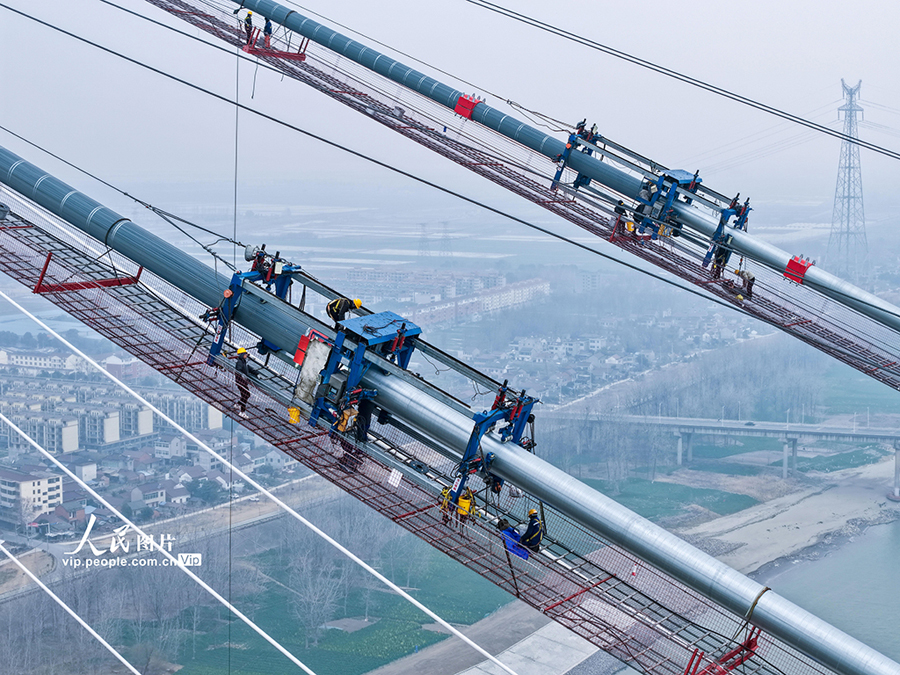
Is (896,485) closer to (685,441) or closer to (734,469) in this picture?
(734,469)

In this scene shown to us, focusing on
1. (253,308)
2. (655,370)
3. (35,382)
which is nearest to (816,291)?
(253,308)

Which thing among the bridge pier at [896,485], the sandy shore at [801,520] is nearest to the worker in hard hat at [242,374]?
the sandy shore at [801,520]

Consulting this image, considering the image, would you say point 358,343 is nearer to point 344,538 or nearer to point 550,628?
point 550,628

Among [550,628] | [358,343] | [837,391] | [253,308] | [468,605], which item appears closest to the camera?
[358,343]

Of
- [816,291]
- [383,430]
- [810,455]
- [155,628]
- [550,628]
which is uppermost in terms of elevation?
[816,291]

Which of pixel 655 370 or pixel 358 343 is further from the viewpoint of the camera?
pixel 655 370

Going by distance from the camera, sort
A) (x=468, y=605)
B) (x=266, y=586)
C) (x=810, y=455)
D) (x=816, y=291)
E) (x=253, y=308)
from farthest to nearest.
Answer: (x=810, y=455)
(x=266, y=586)
(x=468, y=605)
(x=816, y=291)
(x=253, y=308)
